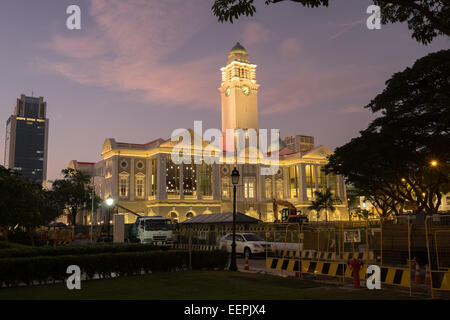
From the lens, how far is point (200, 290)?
1406 centimetres

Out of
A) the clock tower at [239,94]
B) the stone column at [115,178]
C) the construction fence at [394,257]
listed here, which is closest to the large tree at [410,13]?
the construction fence at [394,257]

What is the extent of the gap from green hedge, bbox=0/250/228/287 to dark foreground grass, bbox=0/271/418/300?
1.94 feet

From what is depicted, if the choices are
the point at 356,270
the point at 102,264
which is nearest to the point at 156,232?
the point at 102,264

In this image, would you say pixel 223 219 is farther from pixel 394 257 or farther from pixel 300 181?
pixel 300 181

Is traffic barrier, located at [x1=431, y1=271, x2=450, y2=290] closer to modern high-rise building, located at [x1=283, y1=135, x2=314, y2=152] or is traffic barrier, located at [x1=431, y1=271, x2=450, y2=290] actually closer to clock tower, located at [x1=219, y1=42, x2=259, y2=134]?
clock tower, located at [x1=219, y1=42, x2=259, y2=134]

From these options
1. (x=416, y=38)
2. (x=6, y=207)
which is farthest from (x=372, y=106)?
(x=6, y=207)

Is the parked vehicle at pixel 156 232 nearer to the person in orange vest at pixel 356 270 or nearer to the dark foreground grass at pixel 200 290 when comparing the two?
the dark foreground grass at pixel 200 290

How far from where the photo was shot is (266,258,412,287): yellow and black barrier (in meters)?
13.7

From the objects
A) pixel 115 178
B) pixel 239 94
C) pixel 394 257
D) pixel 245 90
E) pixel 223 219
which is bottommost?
pixel 394 257

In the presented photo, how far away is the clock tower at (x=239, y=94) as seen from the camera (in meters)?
109

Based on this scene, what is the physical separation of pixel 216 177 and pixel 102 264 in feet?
235

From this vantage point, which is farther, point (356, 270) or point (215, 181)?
point (215, 181)
